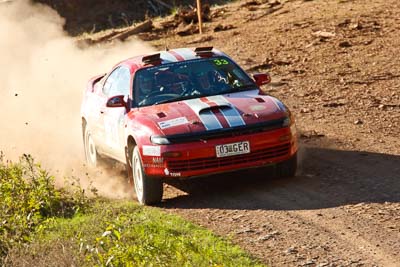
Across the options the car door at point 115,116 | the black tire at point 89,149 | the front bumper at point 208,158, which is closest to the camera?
the front bumper at point 208,158

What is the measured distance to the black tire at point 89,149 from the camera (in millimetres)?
16031

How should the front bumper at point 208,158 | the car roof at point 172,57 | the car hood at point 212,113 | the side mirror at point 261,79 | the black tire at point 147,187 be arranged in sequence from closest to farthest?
the front bumper at point 208,158
the car hood at point 212,113
the black tire at point 147,187
the side mirror at point 261,79
the car roof at point 172,57

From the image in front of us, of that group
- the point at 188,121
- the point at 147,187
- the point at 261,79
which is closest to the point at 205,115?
the point at 188,121

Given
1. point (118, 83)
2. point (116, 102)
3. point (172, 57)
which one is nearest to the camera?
point (116, 102)

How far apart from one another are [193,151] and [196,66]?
1.89m

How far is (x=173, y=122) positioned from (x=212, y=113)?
45 cm

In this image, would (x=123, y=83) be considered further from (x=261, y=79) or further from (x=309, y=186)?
(x=309, y=186)

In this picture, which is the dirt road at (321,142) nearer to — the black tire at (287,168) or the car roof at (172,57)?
A: the black tire at (287,168)

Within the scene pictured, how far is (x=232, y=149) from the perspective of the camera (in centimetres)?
1280

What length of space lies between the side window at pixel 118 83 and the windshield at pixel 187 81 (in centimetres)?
24

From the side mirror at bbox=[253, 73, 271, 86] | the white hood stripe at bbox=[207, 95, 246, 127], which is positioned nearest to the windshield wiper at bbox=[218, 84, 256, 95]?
the side mirror at bbox=[253, 73, 271, 86]

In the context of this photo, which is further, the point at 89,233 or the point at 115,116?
the point at 115,116

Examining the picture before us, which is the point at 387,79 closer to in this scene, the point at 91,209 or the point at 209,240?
the point at 91,209

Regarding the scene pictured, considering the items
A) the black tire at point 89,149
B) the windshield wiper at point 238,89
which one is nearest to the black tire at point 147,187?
the windshield wiper at point 238,89
